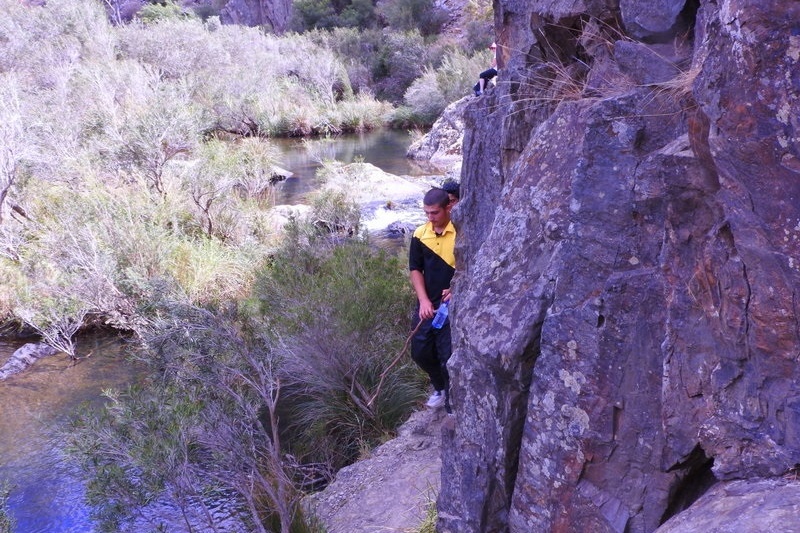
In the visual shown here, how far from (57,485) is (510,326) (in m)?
5.32

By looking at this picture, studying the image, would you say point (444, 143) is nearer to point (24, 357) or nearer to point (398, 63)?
point (24, 357)

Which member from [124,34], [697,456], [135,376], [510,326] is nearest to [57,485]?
[135,376]

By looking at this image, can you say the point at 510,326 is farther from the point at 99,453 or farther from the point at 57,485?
the point at 57,485

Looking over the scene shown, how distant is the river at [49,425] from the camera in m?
6.02

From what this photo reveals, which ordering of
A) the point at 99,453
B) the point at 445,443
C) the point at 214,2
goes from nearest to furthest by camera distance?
the point at 445,443 → the point at 99,453 → the point at 214,2

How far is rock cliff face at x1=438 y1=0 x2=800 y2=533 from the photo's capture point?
2.01 meters

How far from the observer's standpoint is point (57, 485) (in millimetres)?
6414

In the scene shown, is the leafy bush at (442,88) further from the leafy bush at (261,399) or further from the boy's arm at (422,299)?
the boy's arm at (422,299)

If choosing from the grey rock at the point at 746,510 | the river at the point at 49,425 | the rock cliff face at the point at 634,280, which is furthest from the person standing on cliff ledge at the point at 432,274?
the grey rock at the point at 746,510

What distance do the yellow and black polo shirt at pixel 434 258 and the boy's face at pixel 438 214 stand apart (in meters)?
0.06

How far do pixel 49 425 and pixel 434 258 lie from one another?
4.53 metres

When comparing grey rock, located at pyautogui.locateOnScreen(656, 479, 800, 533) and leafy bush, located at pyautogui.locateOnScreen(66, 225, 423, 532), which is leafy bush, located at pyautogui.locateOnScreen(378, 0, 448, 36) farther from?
grey rock, located at pyautogui.locateOnScreen(656, 479, 800, 533)

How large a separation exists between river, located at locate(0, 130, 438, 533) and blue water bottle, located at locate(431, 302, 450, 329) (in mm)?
2569

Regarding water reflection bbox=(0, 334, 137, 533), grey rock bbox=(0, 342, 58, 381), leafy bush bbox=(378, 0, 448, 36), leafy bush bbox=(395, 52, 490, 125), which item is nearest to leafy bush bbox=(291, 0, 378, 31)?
leafy bush bbox=(378, 0, 448, 36)
